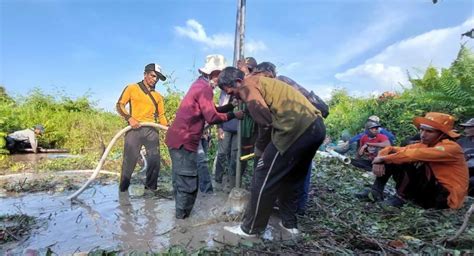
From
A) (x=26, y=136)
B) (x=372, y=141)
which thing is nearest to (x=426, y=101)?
(x=372, y=141)

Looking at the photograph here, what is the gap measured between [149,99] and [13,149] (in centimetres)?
841

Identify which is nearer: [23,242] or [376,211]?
[23,242]

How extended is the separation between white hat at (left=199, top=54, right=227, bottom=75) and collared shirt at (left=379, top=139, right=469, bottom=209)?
237 centimetres

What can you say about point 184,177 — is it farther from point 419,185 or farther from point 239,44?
point 419,185

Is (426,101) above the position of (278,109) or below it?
above

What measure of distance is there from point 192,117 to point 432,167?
2.85 metres

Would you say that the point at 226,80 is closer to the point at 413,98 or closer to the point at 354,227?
the point at 354,227

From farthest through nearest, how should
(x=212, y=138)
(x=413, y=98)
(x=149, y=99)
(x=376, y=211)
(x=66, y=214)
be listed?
(x=413, y=98) → (x=212, y=138) → (x=149, y=99) → (x=66, y=214) → (x=376, y=211)

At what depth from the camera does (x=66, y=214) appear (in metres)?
4.66

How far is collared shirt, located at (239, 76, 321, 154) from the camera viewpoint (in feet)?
11.0

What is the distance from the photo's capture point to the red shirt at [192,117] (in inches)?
163

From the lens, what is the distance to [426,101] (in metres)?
9.08

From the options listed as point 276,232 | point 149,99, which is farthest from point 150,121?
point 276,232

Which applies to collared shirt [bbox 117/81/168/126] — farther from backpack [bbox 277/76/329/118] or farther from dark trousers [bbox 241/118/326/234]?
dark trousers [bbox 241/118/326/234]
